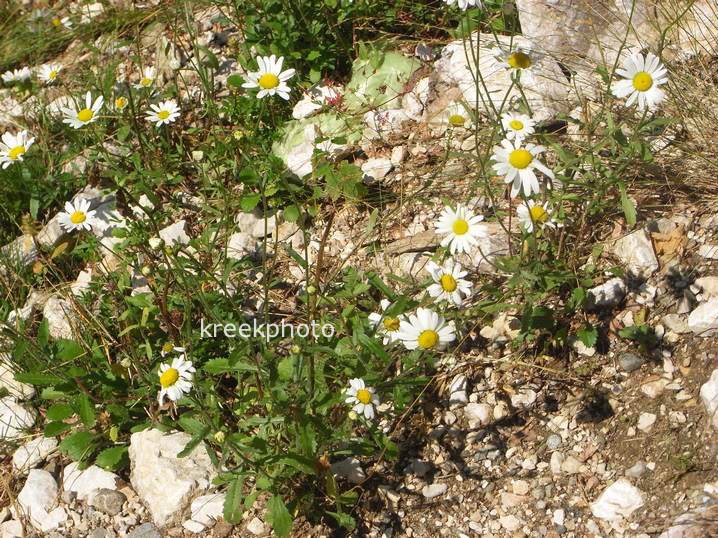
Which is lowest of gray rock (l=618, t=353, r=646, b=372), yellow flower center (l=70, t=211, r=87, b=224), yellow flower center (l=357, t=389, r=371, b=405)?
gray rock (l=618, t=353, r=646, b=372)

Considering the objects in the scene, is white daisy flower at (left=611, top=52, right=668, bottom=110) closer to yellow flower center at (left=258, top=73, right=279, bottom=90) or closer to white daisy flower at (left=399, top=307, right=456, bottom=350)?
white daisy flower at (left=399, top=307, right=456, bottom=350)

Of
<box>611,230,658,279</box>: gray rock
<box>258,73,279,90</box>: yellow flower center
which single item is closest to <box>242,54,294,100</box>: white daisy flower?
<box>258,73,279,90</box>: yellow flower center

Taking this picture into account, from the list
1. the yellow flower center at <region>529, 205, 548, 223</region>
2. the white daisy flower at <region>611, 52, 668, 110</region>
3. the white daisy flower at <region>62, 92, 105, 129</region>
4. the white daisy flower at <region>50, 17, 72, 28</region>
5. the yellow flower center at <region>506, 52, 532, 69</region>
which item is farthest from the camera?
the white daisy flower at <region>50, 17, 72, 28</region>

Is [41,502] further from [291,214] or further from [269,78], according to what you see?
[269,78]

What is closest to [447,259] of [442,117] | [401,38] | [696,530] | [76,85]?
[442,117]

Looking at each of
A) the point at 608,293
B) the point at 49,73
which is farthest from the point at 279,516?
the point at 49,73

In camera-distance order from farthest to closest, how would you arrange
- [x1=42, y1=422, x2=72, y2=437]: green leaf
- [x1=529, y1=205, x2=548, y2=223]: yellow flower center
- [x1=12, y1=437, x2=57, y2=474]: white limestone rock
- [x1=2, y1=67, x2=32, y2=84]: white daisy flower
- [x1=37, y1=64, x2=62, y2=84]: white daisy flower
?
1. [x1=2, y1=67, x2=32, y2=84]: white daisy flower
2. [x1=37, y1=64, x2=62, y2=84]: white daisy flower
3. [x1=12, y1=437, x2=57, y2=474]: white limestone rock
4. [x1=42, y1=422, x2=72, y2=437]: green leaf
5. [x1=529, y1=205, x2=548, y2=223]: yellow flower center
